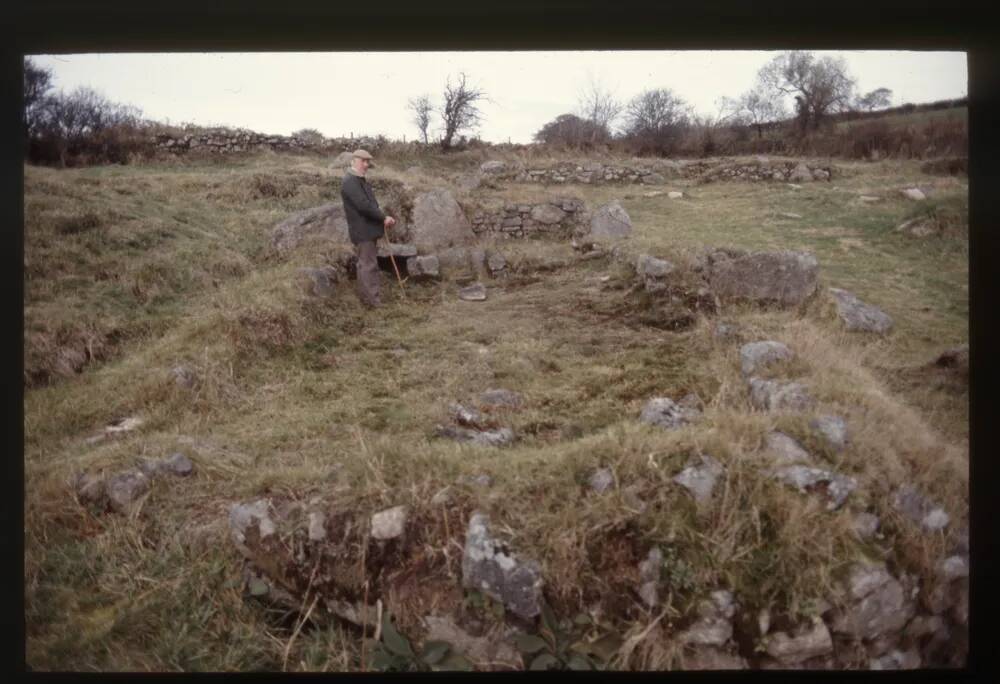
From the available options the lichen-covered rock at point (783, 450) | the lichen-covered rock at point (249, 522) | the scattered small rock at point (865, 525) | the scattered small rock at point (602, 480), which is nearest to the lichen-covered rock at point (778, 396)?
the lichen-covered rock at point (783, 450)

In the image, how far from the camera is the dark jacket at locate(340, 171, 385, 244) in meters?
5.83

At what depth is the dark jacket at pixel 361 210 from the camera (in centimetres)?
583

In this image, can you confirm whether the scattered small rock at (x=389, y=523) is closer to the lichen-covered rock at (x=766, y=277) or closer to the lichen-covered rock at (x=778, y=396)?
the lichen-covered rock at (x=778, y=396)

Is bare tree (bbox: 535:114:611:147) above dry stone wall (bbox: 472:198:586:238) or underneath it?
above

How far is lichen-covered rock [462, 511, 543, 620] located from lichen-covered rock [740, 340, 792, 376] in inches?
87.0

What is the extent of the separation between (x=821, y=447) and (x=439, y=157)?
18.3ft

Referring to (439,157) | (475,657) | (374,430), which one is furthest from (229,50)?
(439,157)

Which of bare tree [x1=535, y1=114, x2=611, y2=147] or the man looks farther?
the man

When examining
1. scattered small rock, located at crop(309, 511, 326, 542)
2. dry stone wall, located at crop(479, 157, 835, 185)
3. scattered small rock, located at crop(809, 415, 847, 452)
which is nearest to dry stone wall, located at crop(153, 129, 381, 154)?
dry stone wall, located at crop(479, 157, 835, 185)

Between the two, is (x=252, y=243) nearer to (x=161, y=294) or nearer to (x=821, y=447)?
(x=161, y=294)

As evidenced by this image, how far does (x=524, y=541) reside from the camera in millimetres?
2768

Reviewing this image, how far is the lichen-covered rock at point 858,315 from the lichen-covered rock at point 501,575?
3.42m

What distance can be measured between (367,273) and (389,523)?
3.94 metres

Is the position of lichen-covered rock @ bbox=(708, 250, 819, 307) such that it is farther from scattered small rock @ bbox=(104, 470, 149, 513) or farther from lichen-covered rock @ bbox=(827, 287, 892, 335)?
scattered small rock @ bbox=(104, 470, 149, 513)
